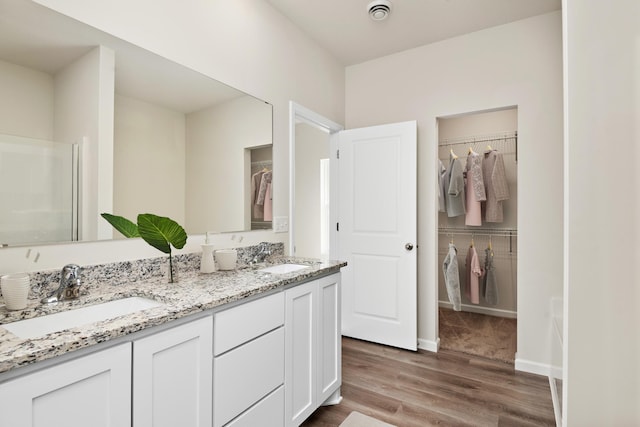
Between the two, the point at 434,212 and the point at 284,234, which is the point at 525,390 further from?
the point at 284,234

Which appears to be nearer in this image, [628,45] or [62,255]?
[628,45]

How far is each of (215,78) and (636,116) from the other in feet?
6.32

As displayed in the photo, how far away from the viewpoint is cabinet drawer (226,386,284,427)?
138 centimetres

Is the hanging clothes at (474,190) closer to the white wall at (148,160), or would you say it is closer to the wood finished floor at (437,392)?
the wood finished floor at (437,392)

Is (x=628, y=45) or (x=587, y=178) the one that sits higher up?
(x=628, y=45)

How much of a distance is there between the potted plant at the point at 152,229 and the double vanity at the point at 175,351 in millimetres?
183

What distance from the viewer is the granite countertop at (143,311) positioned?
31.2 inches

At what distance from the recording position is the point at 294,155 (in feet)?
8.38

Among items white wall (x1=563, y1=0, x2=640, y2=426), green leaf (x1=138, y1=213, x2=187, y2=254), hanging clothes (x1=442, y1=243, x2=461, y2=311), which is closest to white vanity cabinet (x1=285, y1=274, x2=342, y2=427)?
green leaf (x1=138, y1=213, x2=187, y2=254)

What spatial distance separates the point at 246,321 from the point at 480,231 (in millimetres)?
3332

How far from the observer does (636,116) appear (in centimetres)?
86

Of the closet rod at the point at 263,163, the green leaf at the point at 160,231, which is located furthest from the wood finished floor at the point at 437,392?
the closet rod at the point at 263,163

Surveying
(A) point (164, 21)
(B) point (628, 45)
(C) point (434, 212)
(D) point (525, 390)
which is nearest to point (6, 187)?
(A) point (164, 21)

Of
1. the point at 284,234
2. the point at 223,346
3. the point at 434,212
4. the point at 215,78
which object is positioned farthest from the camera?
the point at 434,212
